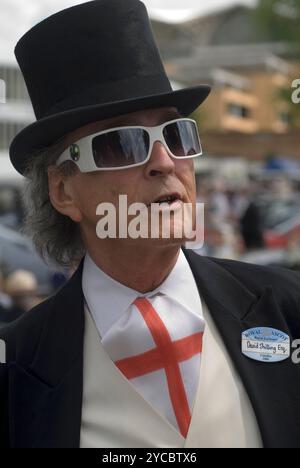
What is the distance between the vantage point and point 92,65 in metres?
1.95

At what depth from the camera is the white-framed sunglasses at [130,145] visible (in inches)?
74.5

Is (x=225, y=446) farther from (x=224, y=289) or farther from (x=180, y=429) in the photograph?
(x=224, y=289)

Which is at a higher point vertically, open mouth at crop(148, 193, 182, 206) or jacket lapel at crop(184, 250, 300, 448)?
open mouth at crop(148, 193, 182, 206)

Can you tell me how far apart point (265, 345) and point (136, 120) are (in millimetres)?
609

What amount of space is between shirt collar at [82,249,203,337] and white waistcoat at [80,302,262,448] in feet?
0.29

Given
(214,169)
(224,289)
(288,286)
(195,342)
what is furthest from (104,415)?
(214,169)

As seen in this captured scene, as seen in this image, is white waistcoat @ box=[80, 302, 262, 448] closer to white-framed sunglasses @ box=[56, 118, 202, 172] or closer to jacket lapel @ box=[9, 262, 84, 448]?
jacket lapel @ box=[9, 262, 84, 448]

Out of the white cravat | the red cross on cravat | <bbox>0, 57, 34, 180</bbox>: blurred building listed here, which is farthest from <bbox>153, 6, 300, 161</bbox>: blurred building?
the red cross on cravat

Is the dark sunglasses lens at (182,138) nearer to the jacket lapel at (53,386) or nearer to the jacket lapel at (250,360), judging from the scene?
the jacket lapel at (250,360)

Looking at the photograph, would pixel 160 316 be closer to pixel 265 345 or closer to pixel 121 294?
pixel 121 294

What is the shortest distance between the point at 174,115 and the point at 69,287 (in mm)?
508

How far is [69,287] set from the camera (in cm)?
207

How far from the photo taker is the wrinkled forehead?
1921mm

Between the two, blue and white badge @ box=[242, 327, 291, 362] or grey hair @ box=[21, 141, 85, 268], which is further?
grey hair @ box=[21, 141, 85, 268]
